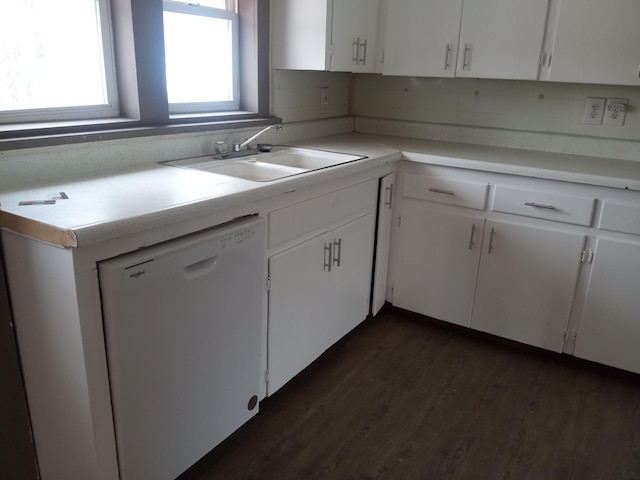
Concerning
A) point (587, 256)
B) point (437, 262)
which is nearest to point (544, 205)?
point (587, 256)

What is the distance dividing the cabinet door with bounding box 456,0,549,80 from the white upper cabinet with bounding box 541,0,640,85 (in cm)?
7

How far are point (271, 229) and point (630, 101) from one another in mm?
2014

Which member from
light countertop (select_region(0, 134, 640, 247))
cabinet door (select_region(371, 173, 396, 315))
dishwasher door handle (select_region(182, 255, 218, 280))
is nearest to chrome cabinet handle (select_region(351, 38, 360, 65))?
light countertop (select_region(0, 134, 640, 247))

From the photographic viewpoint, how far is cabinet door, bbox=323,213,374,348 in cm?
232

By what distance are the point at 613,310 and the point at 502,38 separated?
1408 mm

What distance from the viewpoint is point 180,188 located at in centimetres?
164

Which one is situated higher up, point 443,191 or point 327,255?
point 443,191

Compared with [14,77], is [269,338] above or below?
below

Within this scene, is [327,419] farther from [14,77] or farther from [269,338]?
[14,77]

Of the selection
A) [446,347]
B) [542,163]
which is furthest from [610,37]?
[446,347]

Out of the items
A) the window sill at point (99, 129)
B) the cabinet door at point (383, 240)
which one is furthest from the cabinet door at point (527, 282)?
the window sill at point (99, 129)

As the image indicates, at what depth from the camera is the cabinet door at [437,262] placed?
2.58m

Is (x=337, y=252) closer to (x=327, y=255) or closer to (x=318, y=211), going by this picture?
(x=327, y=255)

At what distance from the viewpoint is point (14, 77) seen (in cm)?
174
